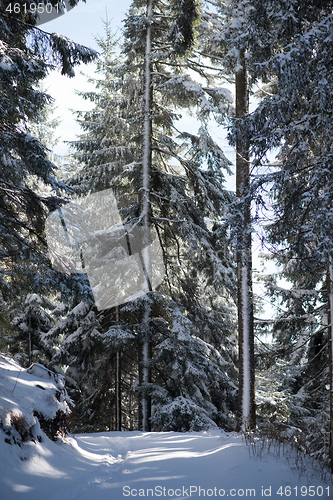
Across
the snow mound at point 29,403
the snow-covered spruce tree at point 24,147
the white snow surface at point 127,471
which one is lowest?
the white snow surface at point 127,471

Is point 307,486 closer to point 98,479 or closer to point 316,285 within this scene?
point 98,479

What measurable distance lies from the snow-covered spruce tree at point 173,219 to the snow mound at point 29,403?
4.58 meters

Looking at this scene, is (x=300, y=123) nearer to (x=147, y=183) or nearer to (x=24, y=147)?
(x=24, y=147)

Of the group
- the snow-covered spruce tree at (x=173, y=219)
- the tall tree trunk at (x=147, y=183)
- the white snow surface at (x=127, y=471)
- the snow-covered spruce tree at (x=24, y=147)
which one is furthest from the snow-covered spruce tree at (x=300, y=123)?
the tall tree trunk at (x=147, y=183)

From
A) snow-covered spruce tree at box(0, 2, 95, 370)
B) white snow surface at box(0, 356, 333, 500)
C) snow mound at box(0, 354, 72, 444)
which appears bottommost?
white snow surface at box(0, 356, 333, 500)

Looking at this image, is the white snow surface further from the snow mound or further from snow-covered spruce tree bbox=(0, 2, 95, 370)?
snow-covered spruce tree bbox=(0, 2, 95, 370)

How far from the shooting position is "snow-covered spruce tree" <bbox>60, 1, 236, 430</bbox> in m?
11.0

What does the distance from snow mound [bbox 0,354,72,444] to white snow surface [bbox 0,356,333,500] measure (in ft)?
0.11

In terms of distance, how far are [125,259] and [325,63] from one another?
26.4ft

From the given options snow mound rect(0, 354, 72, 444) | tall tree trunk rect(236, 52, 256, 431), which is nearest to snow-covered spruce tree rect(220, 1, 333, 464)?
tall tree trunk rect(236, 52, 256, 431)

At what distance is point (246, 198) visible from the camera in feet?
22.7

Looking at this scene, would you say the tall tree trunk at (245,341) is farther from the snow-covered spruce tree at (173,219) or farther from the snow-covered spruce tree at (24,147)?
the snow-covered spruce tree at (24,147)

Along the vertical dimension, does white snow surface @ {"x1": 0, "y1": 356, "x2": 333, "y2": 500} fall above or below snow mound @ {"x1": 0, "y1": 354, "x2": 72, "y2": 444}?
below

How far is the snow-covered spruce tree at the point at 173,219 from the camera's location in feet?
36.2
